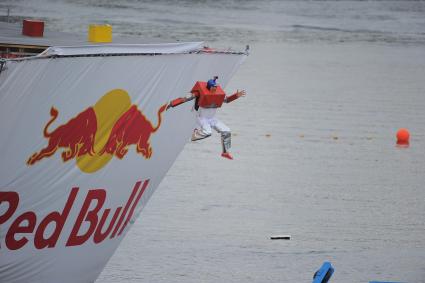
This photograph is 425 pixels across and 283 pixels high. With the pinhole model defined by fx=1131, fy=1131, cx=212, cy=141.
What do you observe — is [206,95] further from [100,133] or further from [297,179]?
[297,179]

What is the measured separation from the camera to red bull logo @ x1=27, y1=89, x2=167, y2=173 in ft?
64.7

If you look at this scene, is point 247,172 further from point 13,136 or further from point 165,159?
point 13,136

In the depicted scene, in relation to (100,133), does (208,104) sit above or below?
above

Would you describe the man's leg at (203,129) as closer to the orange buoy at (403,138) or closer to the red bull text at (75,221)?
the red bull text at (75,221)

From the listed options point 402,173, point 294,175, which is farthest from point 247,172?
point 402,173

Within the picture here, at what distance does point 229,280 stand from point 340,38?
1817 inches

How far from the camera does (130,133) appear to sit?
21375 mm

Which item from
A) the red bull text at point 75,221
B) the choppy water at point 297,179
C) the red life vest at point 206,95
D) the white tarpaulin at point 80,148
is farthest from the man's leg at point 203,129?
the choppy water at point 297,179

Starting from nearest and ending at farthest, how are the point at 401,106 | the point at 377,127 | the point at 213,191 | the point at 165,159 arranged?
1. the point at 165,159
2. the point at 213,191
3. the point at 377,127
4. the point at 401,106

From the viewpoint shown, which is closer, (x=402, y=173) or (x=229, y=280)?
(x=229, y=280)

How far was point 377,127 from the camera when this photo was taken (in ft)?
135

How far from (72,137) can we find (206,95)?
11.8 feet

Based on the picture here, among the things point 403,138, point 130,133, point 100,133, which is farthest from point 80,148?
point 403,138

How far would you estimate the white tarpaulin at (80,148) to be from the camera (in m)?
18.9
